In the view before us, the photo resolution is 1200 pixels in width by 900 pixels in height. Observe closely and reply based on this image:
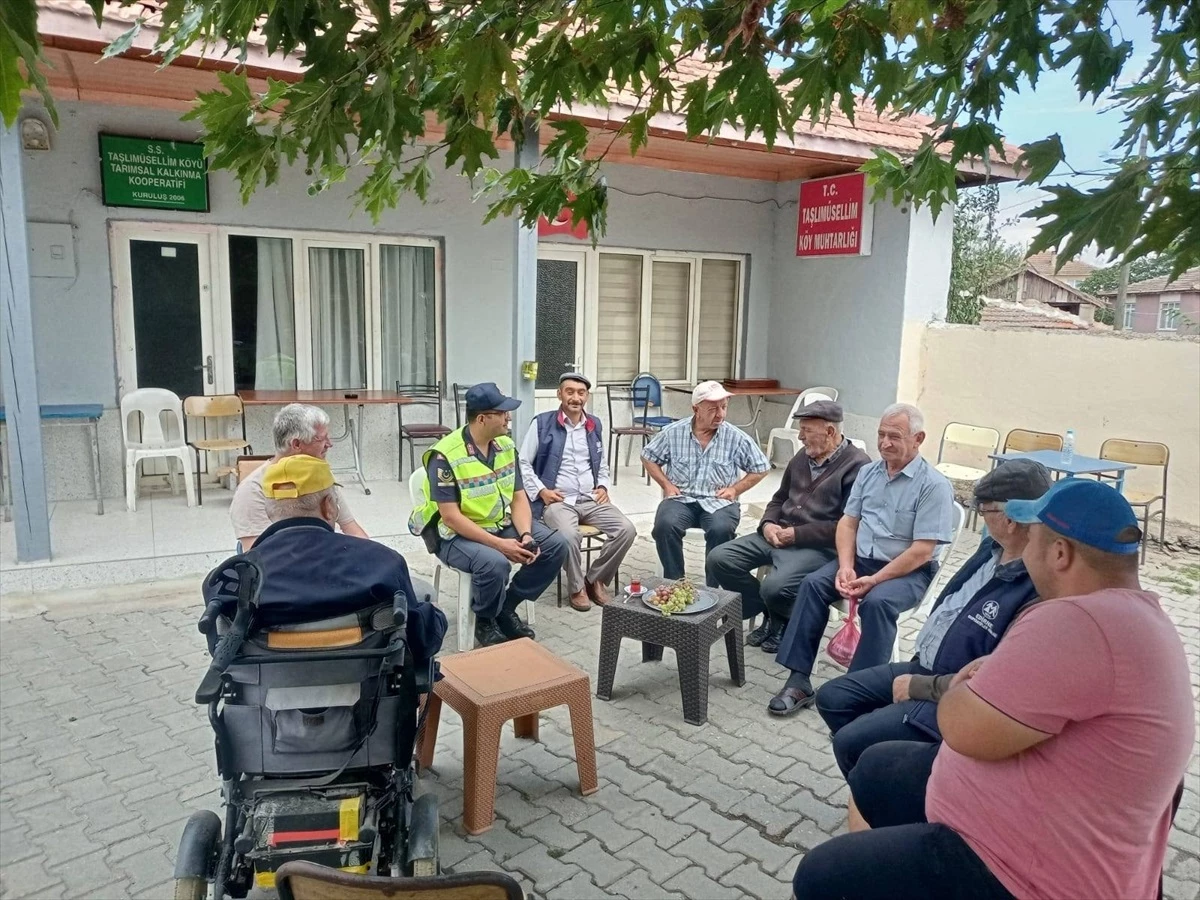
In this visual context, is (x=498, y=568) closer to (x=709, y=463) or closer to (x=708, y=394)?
(x=709, y=463)

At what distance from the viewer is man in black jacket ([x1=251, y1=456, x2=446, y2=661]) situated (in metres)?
2.63

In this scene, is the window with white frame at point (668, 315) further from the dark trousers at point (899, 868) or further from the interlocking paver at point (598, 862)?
the dark trousers at point (899, 868)

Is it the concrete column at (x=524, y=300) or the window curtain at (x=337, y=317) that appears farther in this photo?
the window curtain at (x=337, y=317)

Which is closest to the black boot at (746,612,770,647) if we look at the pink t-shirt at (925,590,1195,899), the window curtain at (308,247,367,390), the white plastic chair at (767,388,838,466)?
the pink t-shirt at (925,590,1195,899)

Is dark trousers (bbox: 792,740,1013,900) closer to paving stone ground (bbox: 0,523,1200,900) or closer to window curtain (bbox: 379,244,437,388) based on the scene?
paving stone ground (bbox: 0,523,1200,900)

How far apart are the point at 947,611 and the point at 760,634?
6.43ft

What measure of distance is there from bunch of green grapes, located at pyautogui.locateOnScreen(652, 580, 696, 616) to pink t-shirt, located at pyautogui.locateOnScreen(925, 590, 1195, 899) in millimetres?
2317

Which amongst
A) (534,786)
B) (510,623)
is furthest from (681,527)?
(534,786)

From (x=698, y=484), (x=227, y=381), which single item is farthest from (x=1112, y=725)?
(x=227, y=381)

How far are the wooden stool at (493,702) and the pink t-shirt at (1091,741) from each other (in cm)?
180

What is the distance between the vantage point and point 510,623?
16.8 feet

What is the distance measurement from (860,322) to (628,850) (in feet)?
24.8

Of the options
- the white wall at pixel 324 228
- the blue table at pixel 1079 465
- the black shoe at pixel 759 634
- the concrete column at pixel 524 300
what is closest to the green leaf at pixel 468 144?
the black shoe at pixel 759 634

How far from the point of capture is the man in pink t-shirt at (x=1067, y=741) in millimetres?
1854
